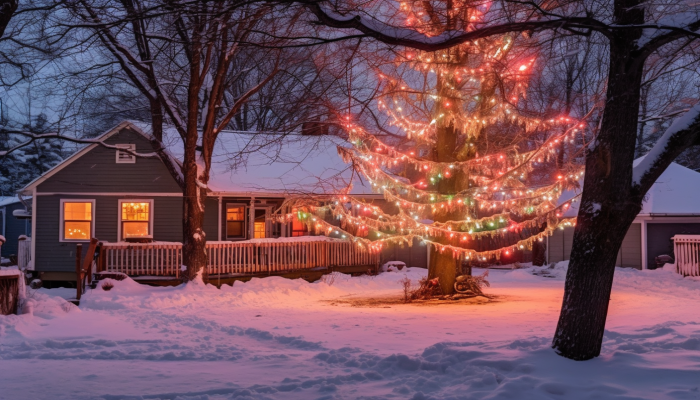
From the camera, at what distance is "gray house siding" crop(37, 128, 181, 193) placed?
23.7 meters

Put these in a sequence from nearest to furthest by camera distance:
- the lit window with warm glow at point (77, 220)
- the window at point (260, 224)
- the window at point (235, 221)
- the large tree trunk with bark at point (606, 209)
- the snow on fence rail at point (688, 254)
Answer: the large tree trunk with bark at point (606, 209), the snow on fence rail at point (688, 254), the lit window with warm glow at point (77, 220), the window at point (235, 221), the window at point (260, 224)

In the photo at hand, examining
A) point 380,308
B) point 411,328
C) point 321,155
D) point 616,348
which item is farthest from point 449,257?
point 321,155

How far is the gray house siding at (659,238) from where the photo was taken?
88.8ft

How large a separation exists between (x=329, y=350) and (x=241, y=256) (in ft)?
40.4

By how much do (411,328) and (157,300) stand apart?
283 inches

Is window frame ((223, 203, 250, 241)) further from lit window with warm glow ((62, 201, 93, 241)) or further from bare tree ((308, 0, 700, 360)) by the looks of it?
bare tree ((308, 0, 700, 360))

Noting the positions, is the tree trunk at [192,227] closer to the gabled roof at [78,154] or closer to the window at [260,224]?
the gabled roof at [78,154]

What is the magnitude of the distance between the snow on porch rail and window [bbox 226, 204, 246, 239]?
2782mm

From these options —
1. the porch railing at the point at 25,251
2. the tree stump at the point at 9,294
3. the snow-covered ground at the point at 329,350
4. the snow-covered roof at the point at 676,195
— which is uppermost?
the snow-covered roof at the point at 676,195

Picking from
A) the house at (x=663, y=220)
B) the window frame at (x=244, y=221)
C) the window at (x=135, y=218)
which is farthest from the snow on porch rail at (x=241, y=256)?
the house at (x=663, y=220)

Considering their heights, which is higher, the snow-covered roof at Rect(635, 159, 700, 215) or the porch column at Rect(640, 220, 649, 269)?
the snow-covered roof at Rect(635, 159, 700, 215)

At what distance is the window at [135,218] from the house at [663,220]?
1765 centimetres

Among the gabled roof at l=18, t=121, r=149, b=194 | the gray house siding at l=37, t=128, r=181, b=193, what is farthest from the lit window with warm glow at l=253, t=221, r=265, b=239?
the gabled roof at l=18, t=121, r=149, b=194

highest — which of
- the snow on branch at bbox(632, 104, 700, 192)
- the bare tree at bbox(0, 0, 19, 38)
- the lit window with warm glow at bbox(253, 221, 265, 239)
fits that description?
the bare tree at bbox(0, 0, 19, 38)
